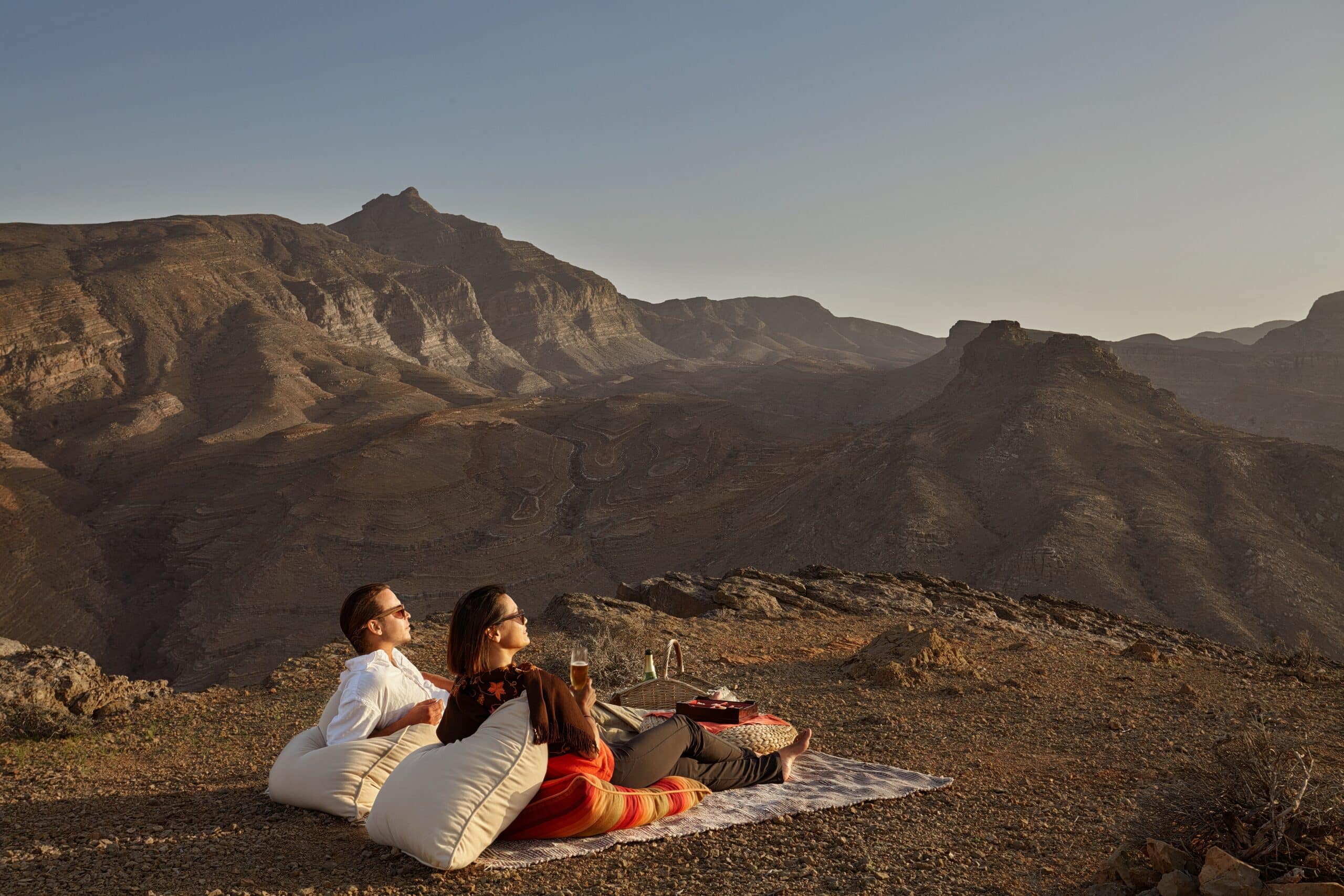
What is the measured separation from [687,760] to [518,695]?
111cm

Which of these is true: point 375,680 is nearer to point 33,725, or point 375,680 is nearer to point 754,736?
point 754,736

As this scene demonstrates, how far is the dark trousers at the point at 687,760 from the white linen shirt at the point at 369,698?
1.13m

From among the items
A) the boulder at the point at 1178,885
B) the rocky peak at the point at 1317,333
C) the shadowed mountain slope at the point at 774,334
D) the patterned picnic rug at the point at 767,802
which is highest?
the shadowed mountain slope at the point at 774,334

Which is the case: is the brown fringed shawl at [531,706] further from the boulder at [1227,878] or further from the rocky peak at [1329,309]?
the rocky peak at [1329,309]

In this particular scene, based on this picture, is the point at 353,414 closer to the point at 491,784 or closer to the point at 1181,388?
the point at 491,784

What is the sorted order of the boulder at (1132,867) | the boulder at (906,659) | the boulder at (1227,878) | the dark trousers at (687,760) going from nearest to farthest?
1. the boulder at (1227,878)
2. the boulder at (1132,867)
3. the dark trousers at (687,760)
4. the boulder at (906,659)

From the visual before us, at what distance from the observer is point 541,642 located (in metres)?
10.4

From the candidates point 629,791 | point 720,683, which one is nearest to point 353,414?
point 720,683

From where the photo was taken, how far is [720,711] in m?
5.35

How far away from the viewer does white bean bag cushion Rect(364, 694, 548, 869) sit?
11.7 ft

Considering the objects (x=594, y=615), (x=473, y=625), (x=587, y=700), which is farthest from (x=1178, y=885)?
(x=594, y=615)

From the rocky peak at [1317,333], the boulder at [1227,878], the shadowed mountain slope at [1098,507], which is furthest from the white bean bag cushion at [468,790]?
→ the rocky peak at [1317,333]

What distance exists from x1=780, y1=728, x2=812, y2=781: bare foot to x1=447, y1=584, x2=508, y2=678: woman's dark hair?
1.92 m

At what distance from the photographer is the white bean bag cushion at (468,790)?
3568 millimetres
